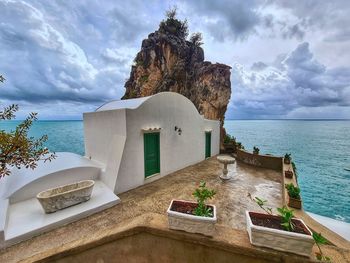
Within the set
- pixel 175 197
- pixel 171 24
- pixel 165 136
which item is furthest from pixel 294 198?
pixel 171 24

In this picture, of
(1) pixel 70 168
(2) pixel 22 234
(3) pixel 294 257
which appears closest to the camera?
(3) pixel 294 257

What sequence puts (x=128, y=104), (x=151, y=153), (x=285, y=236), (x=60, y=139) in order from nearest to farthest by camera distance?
(x=285, y=236) → (x=151, y=153) → (x=128, y=104) → (x=60, y=139)

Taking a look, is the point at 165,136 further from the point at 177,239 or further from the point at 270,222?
the point at 270,222

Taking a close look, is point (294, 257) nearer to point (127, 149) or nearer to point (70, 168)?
point (127, 149)

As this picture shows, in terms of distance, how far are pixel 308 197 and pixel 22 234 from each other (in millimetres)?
21936

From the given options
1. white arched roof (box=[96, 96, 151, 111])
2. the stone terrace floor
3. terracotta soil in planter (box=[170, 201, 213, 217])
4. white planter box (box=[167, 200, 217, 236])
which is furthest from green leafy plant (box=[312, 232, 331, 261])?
white arched roof (box=[96, 96, 151, 111])

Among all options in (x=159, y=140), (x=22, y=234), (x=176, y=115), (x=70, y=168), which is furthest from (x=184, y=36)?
(x=22, y=234)

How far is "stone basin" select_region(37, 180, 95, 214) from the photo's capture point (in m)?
4.62

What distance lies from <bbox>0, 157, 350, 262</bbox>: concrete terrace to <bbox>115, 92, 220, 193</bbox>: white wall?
69 centimetres

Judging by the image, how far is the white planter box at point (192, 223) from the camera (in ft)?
6.86

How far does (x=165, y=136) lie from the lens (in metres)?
8.09

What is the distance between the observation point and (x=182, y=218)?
7.15 ft

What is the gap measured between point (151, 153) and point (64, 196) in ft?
11.6

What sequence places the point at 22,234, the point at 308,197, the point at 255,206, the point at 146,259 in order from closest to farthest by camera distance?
1. the point at 146,259
2. the point at 22,234
3. the point at 255,206
4. the point at 308,197
